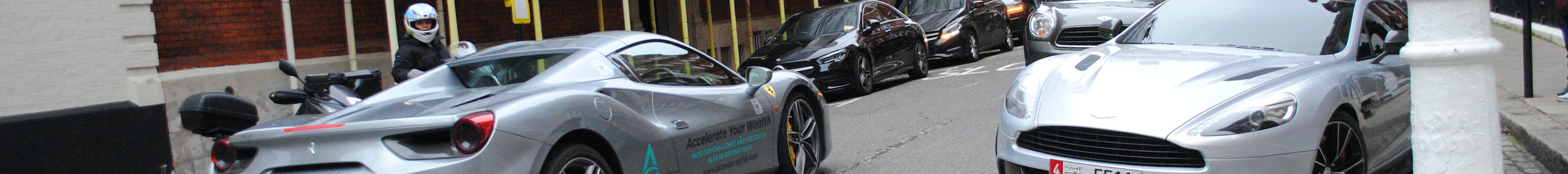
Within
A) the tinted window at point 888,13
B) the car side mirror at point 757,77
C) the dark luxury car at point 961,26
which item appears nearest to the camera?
the car side mirror at point 757,77

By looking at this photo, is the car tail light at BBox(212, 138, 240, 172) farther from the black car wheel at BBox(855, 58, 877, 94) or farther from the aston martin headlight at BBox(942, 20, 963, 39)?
the aston martin headlight at BBox(942, 20, 963, 39)

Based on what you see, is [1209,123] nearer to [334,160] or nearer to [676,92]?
[676,92]

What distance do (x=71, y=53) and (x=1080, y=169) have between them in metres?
8.44

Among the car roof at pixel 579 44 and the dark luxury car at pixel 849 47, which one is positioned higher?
the car roof at pixel 579 44

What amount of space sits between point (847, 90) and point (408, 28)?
267 inches

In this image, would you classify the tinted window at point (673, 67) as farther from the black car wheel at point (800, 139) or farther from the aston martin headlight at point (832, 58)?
the aston martin headlight at point (832, 58)

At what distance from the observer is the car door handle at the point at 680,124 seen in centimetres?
523

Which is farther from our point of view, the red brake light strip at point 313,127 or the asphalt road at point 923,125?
the asphalt road at point 923,125

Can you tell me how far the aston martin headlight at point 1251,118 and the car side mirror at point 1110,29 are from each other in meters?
2.43

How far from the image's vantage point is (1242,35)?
20.1ft

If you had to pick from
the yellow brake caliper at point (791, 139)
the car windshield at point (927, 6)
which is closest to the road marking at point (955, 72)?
the car windshield at point (927, 6)

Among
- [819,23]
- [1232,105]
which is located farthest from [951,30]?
[1232,105]

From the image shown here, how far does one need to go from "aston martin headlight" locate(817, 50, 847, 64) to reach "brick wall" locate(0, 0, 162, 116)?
5.79 m

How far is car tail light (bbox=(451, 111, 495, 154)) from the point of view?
13.3 ft
